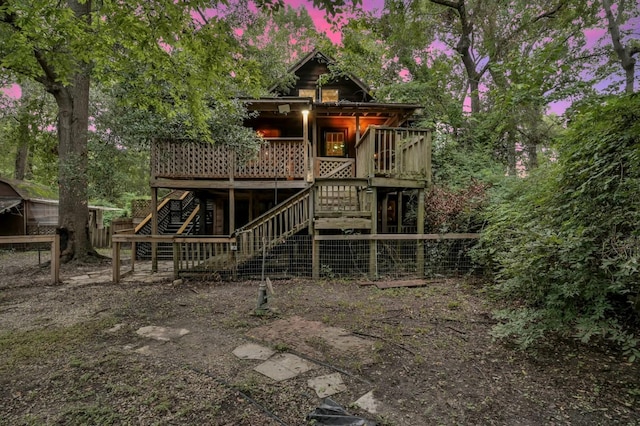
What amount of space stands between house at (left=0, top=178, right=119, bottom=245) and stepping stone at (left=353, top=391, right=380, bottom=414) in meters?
16.9

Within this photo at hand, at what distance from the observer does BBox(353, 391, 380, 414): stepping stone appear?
2.33 metres

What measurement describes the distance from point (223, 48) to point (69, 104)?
21.6 feet

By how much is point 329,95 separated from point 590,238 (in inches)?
467

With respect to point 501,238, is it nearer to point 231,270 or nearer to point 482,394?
point 482,394

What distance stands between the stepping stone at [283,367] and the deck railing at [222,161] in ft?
21.4

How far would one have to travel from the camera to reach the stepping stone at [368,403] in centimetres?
233

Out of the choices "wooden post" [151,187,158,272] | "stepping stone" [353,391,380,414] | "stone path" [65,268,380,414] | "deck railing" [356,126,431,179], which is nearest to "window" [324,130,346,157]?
"deck railing" [356,126,431,179]

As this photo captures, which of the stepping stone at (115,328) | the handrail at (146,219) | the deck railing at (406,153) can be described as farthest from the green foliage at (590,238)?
the handrail at (146,219)

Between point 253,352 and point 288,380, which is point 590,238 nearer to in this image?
point 288,380

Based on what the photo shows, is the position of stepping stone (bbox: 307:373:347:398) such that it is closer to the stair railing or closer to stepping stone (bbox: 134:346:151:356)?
stepping stone (bbox: 134:346:151:356)

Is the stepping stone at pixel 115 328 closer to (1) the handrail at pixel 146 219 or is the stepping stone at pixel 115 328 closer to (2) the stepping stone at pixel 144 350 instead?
(2) the stepping stone at pixel 144 350

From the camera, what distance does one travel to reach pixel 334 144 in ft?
40.4

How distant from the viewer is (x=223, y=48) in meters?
5.79

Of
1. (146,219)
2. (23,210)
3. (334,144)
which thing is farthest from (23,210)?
(334,144)
